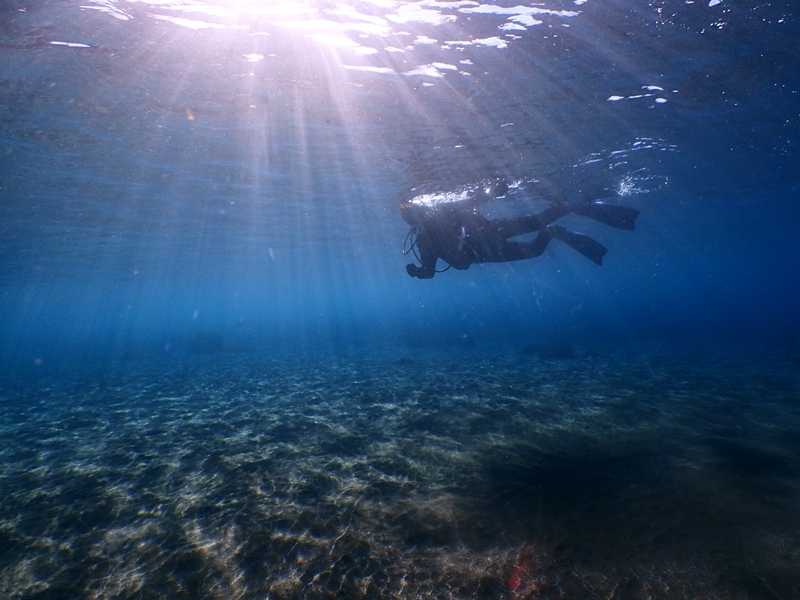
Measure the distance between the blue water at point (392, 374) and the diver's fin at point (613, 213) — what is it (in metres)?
3.13

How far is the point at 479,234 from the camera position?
39.2 feet

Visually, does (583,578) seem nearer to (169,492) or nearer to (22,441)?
(169,492)

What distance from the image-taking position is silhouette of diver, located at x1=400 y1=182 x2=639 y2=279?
38.8 feet

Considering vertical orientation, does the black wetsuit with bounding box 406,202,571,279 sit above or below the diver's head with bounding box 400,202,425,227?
below

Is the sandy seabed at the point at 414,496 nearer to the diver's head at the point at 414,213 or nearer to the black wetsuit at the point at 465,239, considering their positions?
the black wetsuit at the point at 465,239

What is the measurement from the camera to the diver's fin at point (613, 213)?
12.9 m

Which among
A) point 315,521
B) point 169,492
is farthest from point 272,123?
point 315,521

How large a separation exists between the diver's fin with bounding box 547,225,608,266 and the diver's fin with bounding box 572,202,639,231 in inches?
36.9

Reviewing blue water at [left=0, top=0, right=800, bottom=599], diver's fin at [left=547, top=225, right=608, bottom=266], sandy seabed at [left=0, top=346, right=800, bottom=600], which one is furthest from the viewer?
diver's fin at [left=547, top=225, right=608, bottom=266]

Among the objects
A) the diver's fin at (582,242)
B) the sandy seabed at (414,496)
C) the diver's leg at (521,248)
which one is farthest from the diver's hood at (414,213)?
the sandy seabed at (414,496)

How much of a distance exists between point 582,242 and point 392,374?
937 centimetres

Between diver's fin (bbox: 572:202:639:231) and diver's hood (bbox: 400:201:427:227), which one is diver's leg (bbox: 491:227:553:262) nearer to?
diver's fin (bbox: 572:202:639:231)

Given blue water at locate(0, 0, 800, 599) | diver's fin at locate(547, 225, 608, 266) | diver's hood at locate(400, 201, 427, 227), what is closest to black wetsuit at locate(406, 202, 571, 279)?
diver's hood at locate(400, 201, 427, 227)

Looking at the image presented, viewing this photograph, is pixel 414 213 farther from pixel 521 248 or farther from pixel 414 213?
pixel 521 248
